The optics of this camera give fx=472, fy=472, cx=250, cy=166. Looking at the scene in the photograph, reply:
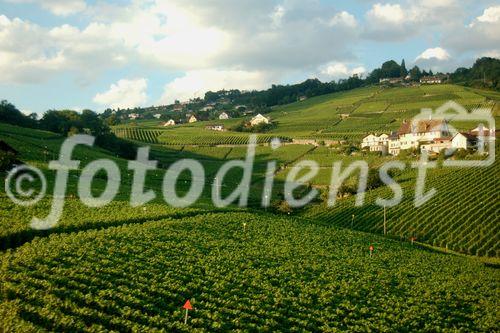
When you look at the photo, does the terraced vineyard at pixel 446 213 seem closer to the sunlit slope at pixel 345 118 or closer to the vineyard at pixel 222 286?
the vineyard at pixel 222 286

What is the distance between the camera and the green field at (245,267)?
17484 millimetres

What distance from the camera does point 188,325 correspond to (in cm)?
1655

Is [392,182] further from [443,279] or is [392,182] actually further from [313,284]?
[313,284]

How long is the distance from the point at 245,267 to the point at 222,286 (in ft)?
14.4

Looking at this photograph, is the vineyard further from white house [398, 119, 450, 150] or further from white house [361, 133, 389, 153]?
white house [398, 119, 450, 150]

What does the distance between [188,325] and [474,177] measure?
5812 centimetres

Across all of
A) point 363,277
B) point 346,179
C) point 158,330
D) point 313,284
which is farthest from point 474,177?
point 158,330

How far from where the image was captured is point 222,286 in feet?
70.2

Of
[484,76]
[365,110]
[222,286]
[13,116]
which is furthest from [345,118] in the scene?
[222,286]

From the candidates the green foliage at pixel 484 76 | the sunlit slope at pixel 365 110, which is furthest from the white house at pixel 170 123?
A: the green foliage at pixel 484 76

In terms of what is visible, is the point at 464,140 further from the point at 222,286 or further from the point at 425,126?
the point at 222,286

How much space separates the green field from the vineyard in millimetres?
69

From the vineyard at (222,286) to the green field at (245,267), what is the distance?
69mm

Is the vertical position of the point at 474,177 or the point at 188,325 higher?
the point at 474,177
